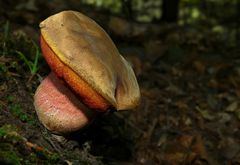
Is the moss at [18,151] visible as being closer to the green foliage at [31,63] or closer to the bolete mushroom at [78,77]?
the bolete mushroom at [78,77]

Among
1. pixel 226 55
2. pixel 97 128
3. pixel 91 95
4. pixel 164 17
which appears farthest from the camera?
pixel 164 17

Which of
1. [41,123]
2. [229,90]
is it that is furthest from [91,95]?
[229,90]

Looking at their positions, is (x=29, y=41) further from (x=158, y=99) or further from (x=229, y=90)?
(x=229, y=90)

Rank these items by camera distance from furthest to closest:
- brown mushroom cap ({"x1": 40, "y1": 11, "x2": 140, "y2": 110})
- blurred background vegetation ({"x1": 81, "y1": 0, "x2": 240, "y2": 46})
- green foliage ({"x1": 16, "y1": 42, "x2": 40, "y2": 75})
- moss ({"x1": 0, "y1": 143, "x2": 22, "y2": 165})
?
blurred background vegetation ({"x1": 81, "y1": 0, "x2": 240, "y2": 46}) < green foliage ({"x1": 16, "y1": 42, "x2": 40, "y2": 75}) < brown mushroom cap ({"x1": 40, "y1": 11, "x2": 140, "y2": 110}) < moss ({"x1": 0, "y1": 143, "x2": 22, "y2": 165})

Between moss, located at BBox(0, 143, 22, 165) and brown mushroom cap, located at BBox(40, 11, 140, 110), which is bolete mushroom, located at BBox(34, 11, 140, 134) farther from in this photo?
moss, located at BBox(0, 143, 22, 165)

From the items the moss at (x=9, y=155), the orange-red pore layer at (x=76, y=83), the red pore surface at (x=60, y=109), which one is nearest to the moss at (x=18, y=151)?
the moss at (x=9, y=155)

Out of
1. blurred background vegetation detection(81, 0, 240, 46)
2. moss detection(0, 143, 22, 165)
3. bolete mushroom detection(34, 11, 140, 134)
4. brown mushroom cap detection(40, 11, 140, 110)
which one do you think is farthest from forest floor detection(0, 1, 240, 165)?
blurred background vegetation detection(81, 0, 240, 46)

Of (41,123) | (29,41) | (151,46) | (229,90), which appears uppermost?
(29,41)
